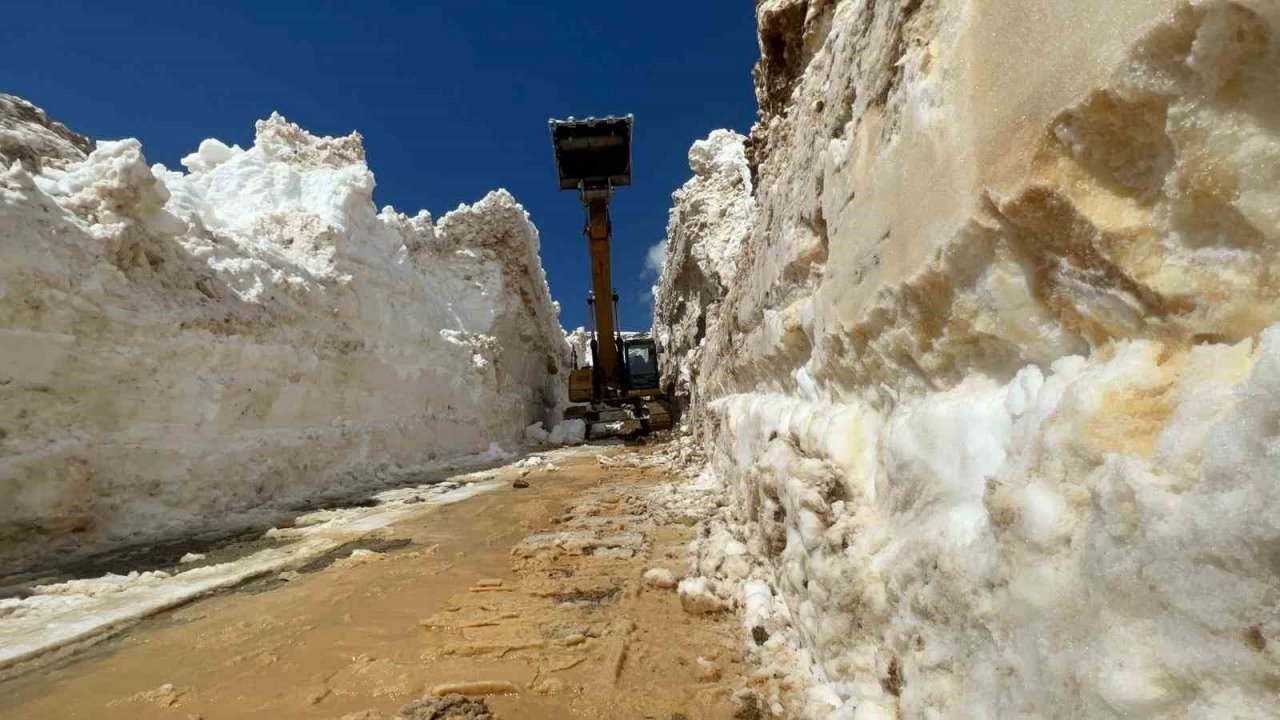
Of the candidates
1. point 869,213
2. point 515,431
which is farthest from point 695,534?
point 515,431

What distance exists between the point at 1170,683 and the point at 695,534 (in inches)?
171

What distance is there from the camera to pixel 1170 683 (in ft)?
2.90

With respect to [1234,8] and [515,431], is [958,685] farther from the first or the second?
[515,431]

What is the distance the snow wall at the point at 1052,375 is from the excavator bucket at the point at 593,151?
14.0 metres

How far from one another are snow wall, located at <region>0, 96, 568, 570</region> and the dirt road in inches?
130

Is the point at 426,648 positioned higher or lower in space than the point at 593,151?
lower

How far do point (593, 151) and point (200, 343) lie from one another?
36.3 ft

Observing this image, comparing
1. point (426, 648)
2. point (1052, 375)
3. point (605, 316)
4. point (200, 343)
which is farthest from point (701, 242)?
point (1052, 375)

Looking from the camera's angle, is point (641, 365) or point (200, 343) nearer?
point (200, 343)

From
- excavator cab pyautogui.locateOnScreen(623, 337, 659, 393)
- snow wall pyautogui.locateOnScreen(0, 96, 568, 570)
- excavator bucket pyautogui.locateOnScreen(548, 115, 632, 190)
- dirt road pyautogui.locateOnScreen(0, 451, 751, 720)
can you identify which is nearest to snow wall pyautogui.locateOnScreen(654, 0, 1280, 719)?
dirt road pyautogui.locateOnScreen(0, 451, 751, 720)

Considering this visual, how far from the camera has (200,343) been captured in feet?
24.7

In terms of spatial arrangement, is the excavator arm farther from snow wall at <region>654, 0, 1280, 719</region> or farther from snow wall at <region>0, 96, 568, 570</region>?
snow wall at <region>654, 0, 1280, 719</region>

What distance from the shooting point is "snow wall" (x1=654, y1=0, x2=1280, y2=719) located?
0.87 meters

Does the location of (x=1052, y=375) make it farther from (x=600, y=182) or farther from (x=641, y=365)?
(x=641, y=365)
